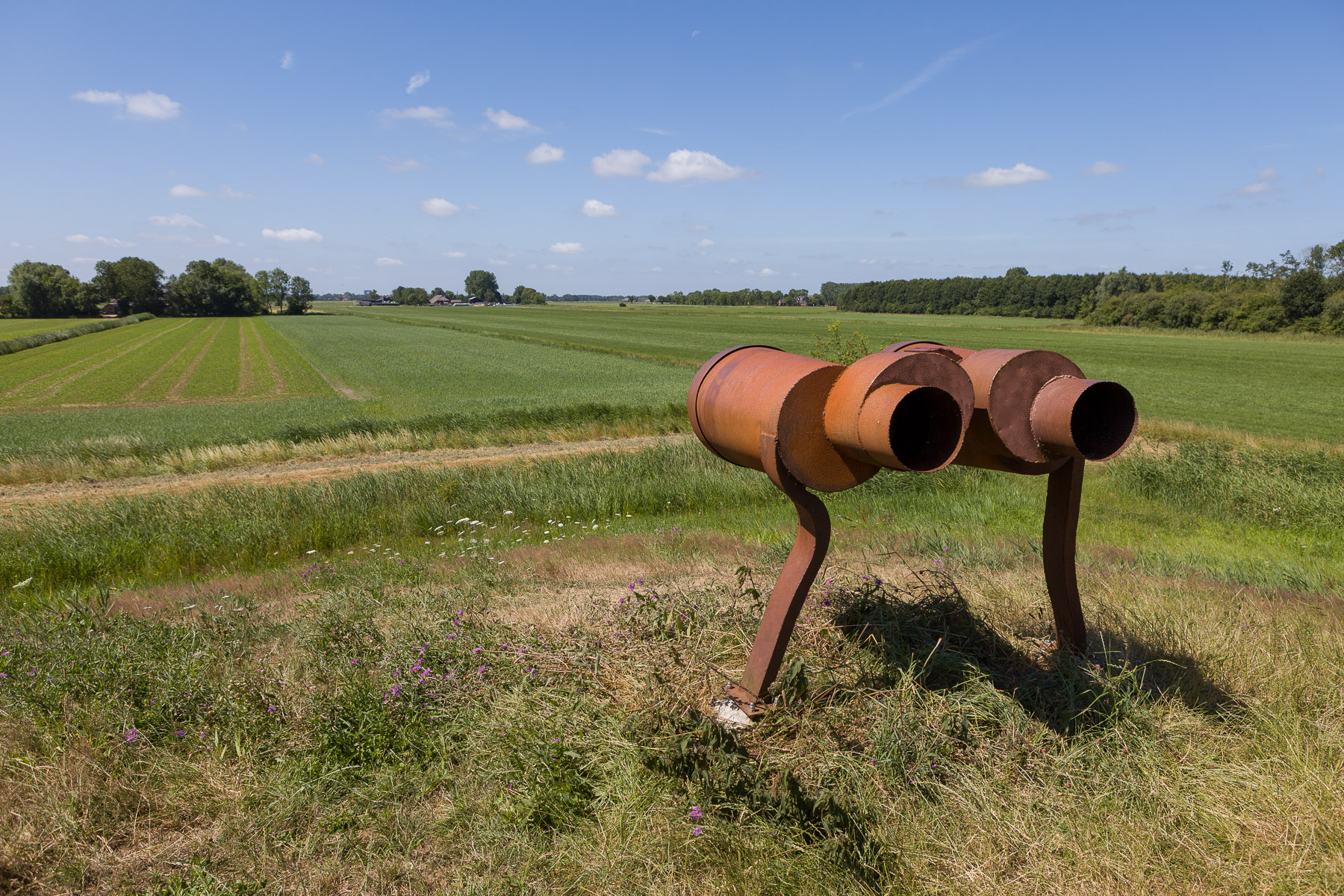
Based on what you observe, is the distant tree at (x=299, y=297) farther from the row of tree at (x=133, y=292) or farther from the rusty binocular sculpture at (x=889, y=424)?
the rusty binocular sculpture at (x=889, y=424)

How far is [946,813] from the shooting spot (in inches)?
110

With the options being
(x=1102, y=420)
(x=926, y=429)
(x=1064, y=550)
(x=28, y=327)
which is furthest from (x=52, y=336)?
(x=1102, y=420)

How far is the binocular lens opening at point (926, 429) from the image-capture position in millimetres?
2811

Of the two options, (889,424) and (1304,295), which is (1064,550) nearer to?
(889,424)

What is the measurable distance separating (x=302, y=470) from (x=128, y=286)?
113m

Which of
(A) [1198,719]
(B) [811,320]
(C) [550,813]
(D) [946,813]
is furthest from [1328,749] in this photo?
(B) [811,320]

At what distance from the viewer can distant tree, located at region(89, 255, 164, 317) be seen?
98875 millimetres

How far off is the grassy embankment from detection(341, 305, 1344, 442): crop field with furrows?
66.8ft

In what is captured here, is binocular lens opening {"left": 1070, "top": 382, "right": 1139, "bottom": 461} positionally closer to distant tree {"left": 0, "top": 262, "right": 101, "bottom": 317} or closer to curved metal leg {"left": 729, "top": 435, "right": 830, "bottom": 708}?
curved metal leg {"left": 729, "top": 435, "right": 830, "bottom": 708}

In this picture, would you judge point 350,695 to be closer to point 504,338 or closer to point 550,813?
point 550,813

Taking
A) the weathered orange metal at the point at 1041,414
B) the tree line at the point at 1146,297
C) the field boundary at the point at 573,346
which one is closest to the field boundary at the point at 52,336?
the field boundary at the point at 573,346

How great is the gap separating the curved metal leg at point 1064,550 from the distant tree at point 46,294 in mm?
121276

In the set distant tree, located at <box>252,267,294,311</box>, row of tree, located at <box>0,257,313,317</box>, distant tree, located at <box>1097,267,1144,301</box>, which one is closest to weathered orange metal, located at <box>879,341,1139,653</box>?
distant tree, located at <box>1097,267,1144,301</box>

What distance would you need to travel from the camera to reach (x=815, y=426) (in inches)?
120
